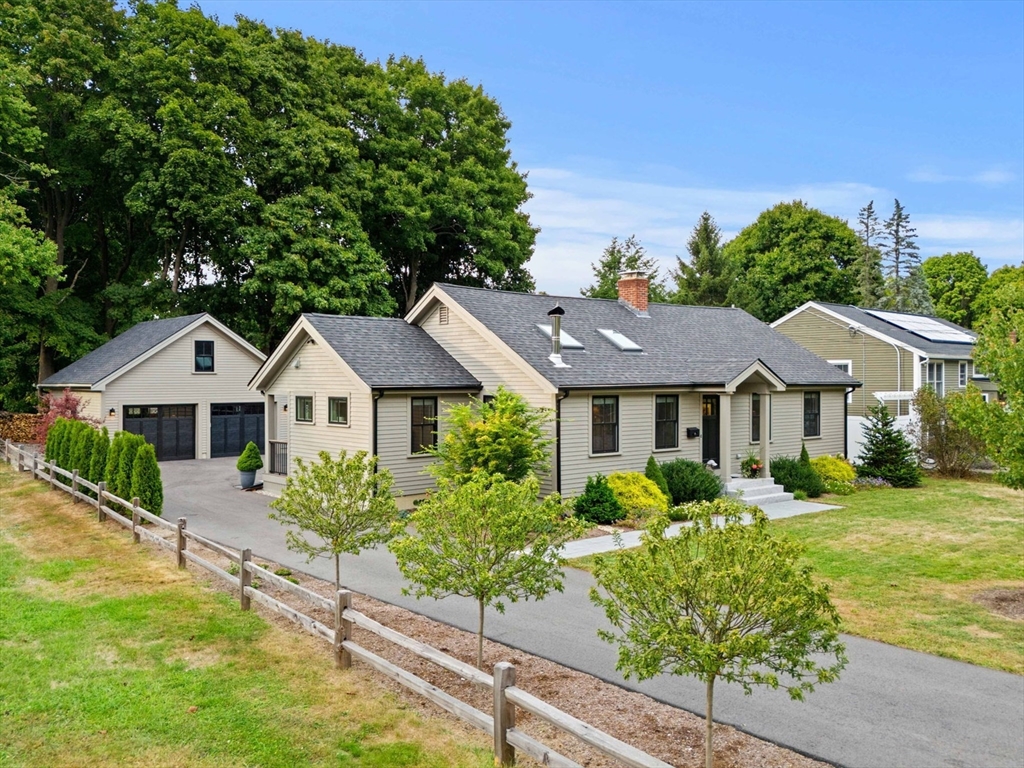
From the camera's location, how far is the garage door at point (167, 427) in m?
28.6

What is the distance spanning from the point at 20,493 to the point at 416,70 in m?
30.3

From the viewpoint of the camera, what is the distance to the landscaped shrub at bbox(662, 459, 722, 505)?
19.1 metres

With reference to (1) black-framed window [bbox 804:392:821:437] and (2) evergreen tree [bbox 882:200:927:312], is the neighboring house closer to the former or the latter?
(1) black-framed window [bbox 804:392:821:437]

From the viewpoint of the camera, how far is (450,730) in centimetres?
663

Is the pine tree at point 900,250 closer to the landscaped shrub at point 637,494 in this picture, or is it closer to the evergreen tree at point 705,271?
the evergreen tree at point 705,271

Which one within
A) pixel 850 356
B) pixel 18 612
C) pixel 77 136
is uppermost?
pixel 77 136

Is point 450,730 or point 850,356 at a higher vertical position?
point 850,356

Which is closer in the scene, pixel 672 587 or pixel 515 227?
pixel 672 587

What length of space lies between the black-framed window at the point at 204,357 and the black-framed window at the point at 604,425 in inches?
742

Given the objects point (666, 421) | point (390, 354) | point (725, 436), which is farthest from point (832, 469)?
point (390, 354)

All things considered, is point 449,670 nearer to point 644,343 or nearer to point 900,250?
point 644,343

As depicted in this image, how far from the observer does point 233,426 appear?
31047mm

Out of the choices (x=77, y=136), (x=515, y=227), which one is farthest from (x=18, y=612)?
(x=515, y=227)

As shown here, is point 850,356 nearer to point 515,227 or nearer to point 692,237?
point 515,227
